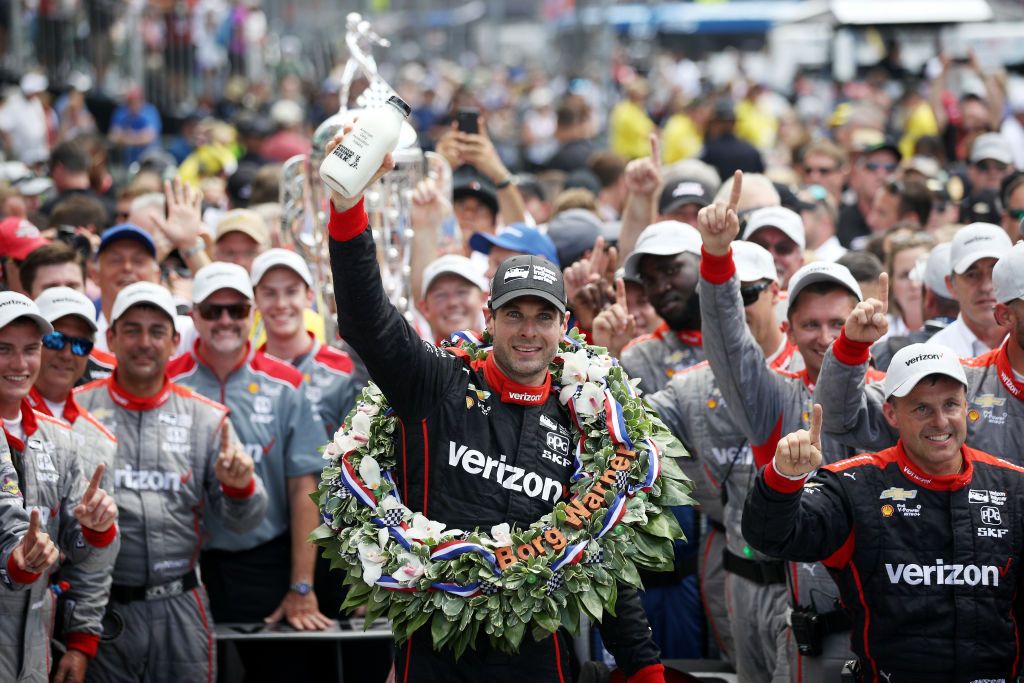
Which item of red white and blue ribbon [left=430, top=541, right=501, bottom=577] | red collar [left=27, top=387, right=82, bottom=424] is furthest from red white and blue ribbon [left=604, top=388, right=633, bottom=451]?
red collar [left=27, top=387, right=82, bottom=424]

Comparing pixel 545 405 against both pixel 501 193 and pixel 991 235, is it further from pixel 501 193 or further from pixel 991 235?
pixel 501 193

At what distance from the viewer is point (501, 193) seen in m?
9.27

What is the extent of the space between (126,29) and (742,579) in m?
15.6

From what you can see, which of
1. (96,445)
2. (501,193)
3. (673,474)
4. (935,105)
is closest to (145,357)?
(96,445)

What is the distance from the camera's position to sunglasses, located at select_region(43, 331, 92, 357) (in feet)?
21.6

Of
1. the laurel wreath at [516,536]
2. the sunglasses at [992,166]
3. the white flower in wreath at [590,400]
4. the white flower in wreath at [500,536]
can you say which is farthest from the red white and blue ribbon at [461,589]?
the sunglasses at [992,166]

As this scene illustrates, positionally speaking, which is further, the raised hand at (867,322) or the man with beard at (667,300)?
the man with beard at (667,300)

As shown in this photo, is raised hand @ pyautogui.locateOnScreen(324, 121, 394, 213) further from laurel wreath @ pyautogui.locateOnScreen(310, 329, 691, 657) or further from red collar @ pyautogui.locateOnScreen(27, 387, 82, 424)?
red collar @ pyautogui.locateOnScreen(27, 387, 82, 424)

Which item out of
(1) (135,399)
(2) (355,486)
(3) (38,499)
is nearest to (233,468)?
(1) (135,399)

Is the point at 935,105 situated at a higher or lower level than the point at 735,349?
higher

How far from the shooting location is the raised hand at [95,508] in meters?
5.76

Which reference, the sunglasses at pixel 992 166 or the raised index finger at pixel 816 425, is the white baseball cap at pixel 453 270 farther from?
the sunglasses at pixel 992 166

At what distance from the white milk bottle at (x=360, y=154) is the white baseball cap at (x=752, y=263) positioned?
7.70ft

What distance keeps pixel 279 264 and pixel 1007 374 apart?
3.87m
